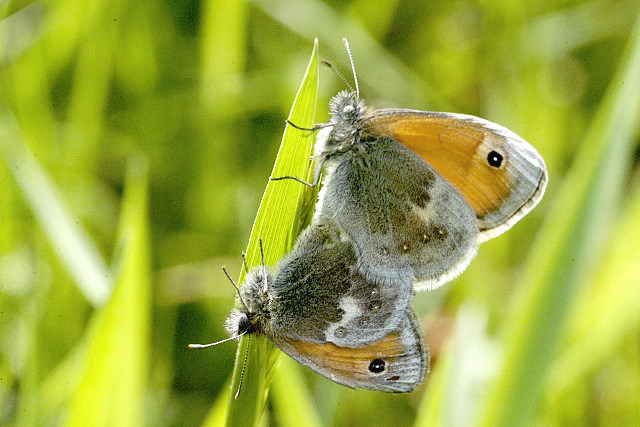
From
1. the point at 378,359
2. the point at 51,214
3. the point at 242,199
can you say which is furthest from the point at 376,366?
the point at 242,199

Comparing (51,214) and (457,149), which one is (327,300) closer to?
(457,149)

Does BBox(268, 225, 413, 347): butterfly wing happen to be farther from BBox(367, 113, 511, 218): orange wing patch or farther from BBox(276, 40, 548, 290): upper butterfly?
BBox(367, 113, 511, 218): orange wing patch

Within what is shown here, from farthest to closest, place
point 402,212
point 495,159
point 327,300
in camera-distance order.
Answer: point 402,212 < point 495,159 < point 327,300

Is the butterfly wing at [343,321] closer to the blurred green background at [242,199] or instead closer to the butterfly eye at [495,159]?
the blurred green background at [242,199]

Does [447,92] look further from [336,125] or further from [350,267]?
[350,267]

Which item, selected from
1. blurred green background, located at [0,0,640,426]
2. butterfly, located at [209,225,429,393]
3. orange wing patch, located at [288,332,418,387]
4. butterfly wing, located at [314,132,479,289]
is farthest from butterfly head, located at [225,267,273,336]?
butterfly wing, located at [314,132,479,289]
